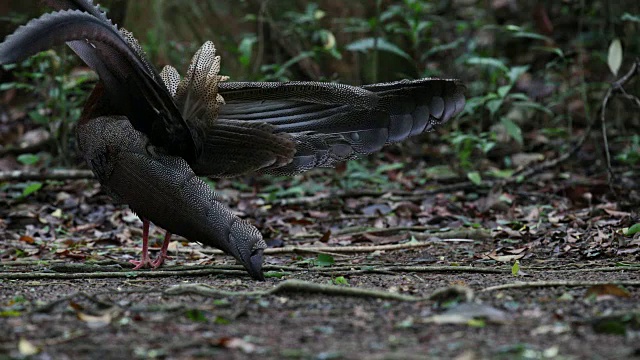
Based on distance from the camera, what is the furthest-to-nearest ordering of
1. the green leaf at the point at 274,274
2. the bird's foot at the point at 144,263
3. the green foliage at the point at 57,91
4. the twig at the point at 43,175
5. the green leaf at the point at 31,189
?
the green foliage at the point at 57,91 → the twig at the point at 43,175 → the green leaf at the point at 31,189 → the bird's foot at the point at 144,263 → the green leaf at the point at 274,274

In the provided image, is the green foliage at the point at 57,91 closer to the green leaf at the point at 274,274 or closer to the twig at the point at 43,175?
the twig at the point at 43,175

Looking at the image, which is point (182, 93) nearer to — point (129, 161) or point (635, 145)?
point (129, 161)

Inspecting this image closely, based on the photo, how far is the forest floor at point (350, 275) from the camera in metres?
2.51

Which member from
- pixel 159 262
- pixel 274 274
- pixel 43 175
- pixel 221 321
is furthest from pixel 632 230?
pixel 43 175

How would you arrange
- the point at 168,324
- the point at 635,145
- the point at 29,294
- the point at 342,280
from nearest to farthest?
the point at 168,324 → the point at 29,294 → the point at 342,280 → the point at 635,145

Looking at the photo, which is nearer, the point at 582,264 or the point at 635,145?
the point at 582,264

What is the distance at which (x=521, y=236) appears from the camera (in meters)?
5.18

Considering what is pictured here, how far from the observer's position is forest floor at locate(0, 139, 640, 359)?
98.7 inches

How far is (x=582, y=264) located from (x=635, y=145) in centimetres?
341

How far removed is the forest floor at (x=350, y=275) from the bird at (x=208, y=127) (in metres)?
0.34

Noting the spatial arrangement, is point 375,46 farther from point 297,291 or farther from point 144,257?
point 297,291

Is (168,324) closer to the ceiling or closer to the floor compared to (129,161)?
closer to the floor

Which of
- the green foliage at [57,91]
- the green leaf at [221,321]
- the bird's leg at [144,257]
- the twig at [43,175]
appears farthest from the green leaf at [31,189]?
the green leaf at [221,321]

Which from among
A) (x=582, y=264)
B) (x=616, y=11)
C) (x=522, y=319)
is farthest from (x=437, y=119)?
(x=616, y=11)
